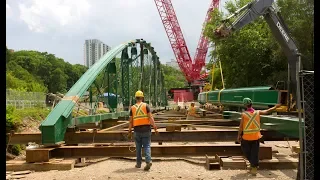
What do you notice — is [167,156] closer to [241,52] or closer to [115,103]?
[115,103]

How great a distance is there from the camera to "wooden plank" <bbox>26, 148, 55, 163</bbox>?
7805 mm

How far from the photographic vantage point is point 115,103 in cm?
1777

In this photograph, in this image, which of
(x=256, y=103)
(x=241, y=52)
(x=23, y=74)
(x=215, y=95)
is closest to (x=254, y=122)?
(x=256, y=103)

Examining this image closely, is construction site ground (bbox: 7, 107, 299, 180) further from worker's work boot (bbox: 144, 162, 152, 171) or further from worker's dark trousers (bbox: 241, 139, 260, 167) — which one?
worker's dark trousers (bbox: 241, 139, 260, 167)

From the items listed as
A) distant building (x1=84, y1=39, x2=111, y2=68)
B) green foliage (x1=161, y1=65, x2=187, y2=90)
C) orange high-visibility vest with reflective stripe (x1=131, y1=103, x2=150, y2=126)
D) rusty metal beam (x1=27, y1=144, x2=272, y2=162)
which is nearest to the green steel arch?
rusty metal beam (x1=27, y1=144, x2=272, y2=162)

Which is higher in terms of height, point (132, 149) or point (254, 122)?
point (254, 122)

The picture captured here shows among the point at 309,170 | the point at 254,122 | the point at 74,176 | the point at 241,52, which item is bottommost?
the point at 74,176

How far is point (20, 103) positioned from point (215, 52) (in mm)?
17955

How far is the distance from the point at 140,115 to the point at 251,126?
7.64 ft

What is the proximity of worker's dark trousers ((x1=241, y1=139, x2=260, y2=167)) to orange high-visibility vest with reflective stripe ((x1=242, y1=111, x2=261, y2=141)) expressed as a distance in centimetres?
9

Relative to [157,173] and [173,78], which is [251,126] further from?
[173,78]

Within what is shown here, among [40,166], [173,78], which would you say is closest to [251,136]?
[40,166]

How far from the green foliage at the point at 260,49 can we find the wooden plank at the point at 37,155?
1663cm

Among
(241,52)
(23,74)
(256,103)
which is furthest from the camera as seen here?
(23,74)
